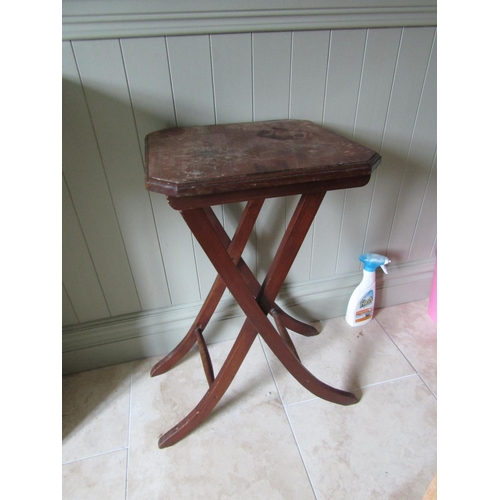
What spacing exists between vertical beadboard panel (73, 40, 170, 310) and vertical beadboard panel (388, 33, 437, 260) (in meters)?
0.84

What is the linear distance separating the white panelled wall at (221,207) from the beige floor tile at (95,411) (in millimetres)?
58

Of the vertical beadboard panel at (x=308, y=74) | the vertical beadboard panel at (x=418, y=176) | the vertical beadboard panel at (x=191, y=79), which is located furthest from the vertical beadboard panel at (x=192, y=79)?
the vertical beadboard panel at (x=418, y=176)

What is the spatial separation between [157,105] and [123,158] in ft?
0.54

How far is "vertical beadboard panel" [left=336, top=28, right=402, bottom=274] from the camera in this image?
3.15ft

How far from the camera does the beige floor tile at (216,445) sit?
90cm

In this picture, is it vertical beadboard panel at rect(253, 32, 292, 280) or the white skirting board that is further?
the white skirting board

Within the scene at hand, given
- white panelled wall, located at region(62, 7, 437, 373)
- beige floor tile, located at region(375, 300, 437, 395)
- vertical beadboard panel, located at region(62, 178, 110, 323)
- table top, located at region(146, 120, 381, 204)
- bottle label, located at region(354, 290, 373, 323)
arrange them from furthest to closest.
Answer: bottle label, located at region(354, 290, 373, 323), beige floor tile, located at region(375, 300, 437, 395), vertical beadboard panel, located at region(62, 178, 110, 323), white panelled wall, located at region(62, 7, 437, 373), table top, located at region(146, 120, 381, 204)

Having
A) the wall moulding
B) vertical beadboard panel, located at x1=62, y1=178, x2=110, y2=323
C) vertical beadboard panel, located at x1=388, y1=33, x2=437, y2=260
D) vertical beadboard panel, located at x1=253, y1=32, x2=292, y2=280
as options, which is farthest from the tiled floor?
the wall moulding

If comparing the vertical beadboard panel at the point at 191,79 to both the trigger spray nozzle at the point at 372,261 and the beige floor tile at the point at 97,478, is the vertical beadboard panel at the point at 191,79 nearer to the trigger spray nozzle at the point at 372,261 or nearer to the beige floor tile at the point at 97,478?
the trigger spray nozzle at the point at 372,261

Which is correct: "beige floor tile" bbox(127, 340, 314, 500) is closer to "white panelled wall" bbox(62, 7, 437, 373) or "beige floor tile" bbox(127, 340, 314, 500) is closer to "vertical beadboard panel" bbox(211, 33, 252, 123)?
"white panelled wall" bbox(62, 7, 437, 373)

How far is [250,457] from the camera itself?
0.96 m

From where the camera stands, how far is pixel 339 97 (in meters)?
1.00
